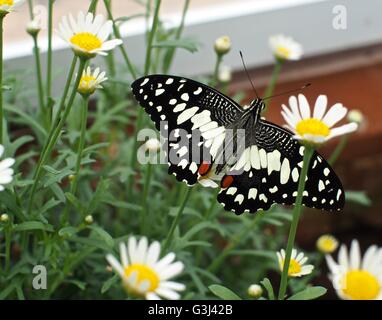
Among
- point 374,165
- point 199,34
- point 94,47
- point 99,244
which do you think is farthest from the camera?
point 374,165

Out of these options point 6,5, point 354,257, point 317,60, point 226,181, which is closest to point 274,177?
point 226,181

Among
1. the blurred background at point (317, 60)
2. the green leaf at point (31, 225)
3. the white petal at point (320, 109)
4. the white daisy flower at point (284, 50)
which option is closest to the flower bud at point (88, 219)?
the green leaf at point (31, 225)

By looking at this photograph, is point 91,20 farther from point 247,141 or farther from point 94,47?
point 247,141

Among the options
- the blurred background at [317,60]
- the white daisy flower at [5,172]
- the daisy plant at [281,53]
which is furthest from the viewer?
the blurred background at [317,60]

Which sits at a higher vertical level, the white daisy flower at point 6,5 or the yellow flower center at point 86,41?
the white daisy flower at point 6,5

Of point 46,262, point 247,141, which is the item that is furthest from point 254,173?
→ point 46,262

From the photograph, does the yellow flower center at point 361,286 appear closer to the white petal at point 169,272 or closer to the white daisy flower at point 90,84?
the white petal at point 169,272

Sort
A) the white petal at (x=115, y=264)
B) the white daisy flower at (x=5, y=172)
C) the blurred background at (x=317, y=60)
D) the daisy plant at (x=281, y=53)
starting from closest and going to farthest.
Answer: the white petal at (x=115, y=264) → the white daisy flower at (x=5, y=172) → the daisy plant at (x=281, y=53) → the blurred background at (x=317, y=60)
